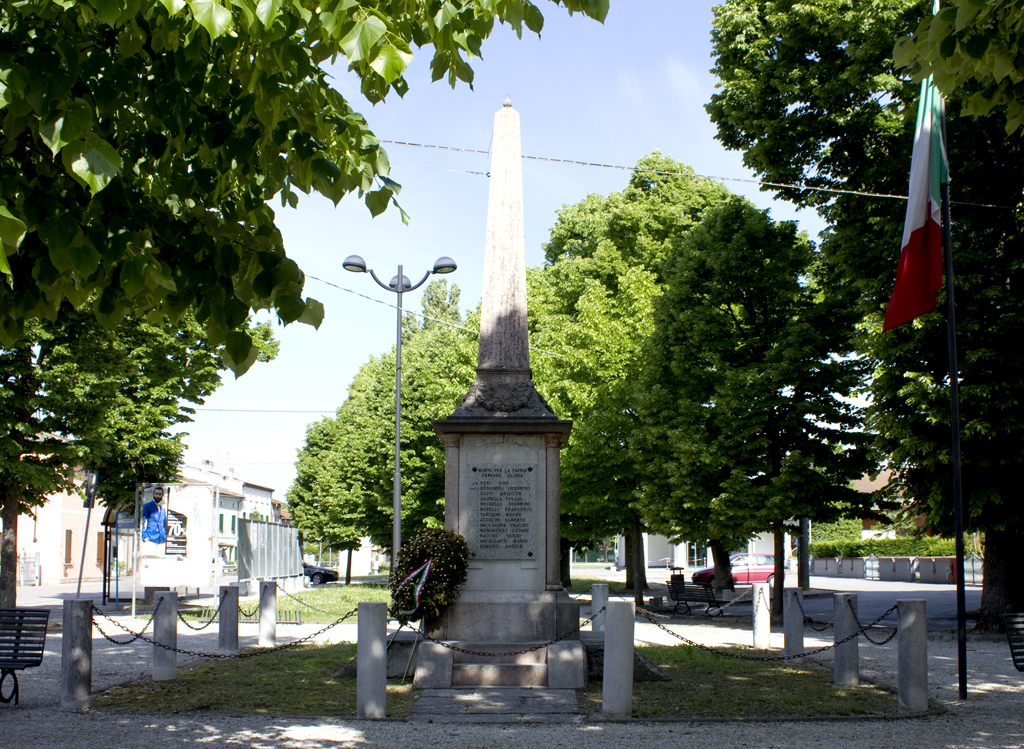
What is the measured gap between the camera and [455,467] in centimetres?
1204

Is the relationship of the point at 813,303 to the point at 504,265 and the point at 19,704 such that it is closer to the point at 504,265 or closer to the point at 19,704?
the point at 504,265

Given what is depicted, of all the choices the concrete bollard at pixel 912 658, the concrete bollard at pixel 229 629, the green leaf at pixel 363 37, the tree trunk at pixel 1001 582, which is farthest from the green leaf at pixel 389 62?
the tree trunk at pixel 1001 582

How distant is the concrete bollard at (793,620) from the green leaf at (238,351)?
34.6 ft

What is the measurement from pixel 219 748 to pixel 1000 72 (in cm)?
799

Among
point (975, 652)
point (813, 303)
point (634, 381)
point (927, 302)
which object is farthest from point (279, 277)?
point (634, 381)

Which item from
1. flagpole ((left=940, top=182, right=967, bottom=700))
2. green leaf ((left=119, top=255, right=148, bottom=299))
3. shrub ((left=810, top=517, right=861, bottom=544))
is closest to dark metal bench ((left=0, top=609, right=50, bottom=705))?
green leaf ((left=119, top=255, right=148, bottom=299))

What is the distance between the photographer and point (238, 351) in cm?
489

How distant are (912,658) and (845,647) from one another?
1567 millimetres

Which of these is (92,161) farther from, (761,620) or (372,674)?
(761,620)

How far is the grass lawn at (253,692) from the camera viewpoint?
9781mm

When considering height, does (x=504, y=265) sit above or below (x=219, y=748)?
above

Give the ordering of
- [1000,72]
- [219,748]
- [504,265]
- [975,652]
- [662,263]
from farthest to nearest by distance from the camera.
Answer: [662,263], [975,652], [504,265], [219,748], [1000,72]

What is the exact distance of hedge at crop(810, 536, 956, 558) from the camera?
47.3m

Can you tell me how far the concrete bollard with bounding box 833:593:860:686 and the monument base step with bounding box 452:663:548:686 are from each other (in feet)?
11.8
